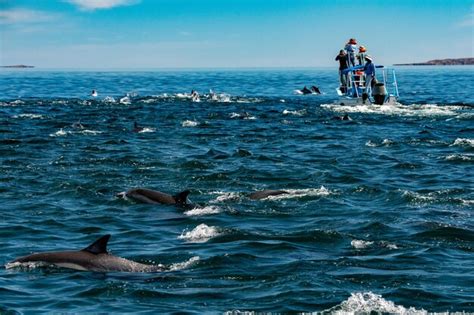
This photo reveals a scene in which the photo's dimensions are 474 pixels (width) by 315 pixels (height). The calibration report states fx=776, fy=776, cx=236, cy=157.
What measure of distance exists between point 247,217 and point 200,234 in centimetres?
222

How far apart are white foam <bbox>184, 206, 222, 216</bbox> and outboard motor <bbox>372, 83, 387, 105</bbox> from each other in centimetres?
2971

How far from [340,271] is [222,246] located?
3005mm

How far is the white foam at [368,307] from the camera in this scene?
11.2m

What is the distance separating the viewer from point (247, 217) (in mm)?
18484

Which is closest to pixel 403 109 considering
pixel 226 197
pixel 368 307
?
pixel 226 197

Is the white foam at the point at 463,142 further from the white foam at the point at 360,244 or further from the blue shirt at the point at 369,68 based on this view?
the white foam at the point at 360,244

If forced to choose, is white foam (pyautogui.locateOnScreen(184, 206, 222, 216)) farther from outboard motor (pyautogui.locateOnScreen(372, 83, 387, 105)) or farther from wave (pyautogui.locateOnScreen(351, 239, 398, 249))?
outboard motor (pyautogui.locateOnScreen(372, 83, 387, 105))

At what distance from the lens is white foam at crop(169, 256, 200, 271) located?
1378 cm

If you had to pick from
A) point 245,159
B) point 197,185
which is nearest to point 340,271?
point 197,185

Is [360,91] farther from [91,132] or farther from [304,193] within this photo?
[304,193]

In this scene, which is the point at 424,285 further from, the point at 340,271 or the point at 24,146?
the point at 24,146

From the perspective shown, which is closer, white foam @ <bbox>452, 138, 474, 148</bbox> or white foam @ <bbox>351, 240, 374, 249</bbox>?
white foam @ <bbox>351, 240, 374, 249</bbox>

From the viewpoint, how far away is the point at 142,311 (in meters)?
11.3

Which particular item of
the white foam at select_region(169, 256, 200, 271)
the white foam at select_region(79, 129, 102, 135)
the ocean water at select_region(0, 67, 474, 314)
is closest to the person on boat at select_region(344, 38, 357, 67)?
the ocean water at select_region(0, 67, 474, 314)
